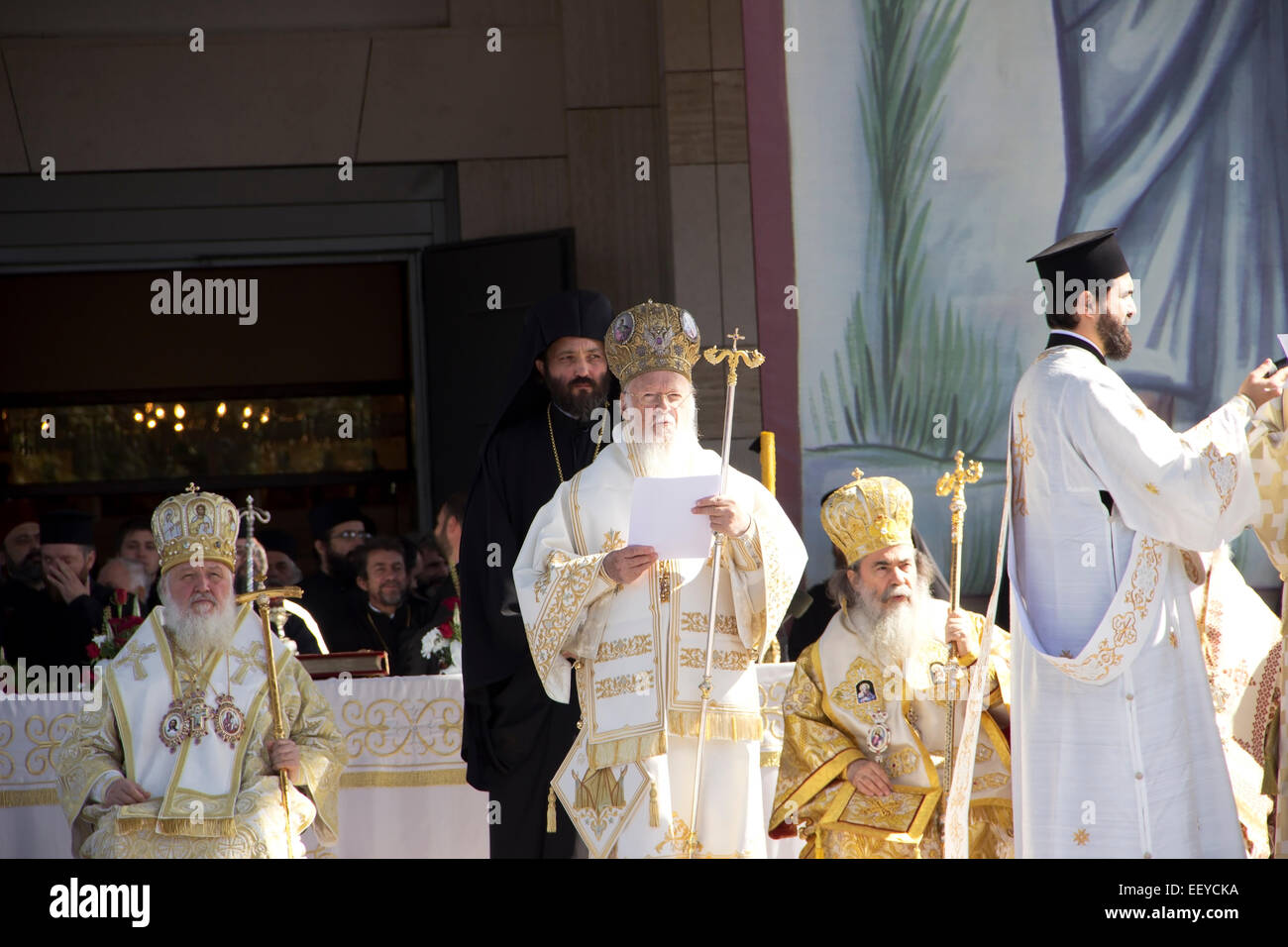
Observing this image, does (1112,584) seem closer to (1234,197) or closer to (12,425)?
(1234,197)

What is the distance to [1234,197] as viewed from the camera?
8094 mm

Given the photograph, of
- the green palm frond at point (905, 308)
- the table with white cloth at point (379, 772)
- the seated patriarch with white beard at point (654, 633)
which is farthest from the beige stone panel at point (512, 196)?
the seated patriarch with white beard at point (654, 633)

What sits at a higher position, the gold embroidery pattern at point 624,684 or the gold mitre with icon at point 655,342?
the gold mitre with icon at point 655,342

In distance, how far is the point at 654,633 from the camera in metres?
4.89

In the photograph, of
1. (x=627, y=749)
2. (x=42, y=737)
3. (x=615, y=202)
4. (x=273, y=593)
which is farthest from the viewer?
(x=615, y=202)

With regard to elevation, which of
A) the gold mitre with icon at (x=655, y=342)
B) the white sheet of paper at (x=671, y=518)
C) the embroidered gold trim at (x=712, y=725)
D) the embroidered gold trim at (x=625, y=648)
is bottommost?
the embroidered gold trim at (x=712, y=725)

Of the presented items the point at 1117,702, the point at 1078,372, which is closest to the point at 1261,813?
the point at 1117,702

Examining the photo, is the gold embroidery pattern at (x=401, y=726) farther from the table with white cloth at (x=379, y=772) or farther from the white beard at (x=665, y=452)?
the white beard at (x=665, y=452)

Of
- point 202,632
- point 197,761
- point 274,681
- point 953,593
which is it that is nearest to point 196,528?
point 202,632

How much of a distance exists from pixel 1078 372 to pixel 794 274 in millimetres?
3614

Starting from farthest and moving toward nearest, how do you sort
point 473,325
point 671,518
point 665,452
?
point 473,325 < point 665,452 < point 671,518

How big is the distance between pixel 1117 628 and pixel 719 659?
103 centimetres

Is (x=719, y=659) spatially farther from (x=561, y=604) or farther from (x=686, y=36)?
(x=686, y=36)

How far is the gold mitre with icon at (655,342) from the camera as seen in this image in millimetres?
5012
